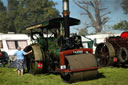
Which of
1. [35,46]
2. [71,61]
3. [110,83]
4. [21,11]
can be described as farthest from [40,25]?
[21,11]

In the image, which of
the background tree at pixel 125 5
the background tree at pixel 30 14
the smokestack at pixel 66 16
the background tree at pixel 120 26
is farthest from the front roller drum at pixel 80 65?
the background tree at pixel 125 5

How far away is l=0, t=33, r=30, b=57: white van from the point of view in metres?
19.2

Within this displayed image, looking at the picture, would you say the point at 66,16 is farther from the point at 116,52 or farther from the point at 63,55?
the point at 116,52

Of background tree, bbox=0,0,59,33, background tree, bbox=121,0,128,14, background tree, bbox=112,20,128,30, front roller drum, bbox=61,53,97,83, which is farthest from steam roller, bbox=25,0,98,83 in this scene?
background tree, bbox=121,0,128,14

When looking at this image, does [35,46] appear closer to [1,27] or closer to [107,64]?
[107,64]

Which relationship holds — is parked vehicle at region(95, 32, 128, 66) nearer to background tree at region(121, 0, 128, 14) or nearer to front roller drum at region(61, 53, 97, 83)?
front roller drum at region(61, 53, 97, 83)

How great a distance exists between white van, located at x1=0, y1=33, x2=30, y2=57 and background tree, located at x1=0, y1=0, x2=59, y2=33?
27728 mm

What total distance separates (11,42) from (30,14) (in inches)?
1282

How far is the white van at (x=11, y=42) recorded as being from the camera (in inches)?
755

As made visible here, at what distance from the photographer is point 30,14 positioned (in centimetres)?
5138

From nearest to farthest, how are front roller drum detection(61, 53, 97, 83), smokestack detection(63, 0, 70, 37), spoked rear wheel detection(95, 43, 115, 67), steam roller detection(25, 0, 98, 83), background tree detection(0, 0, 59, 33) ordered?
front roller drum detection(61, 53, 97, 83), steam roller detection(25, 0, 98, 83), smokestack detection(63, 0, 70, 37), spoked rear wheel detection(95, 43, 115, 67), background tree detection(0, 0, 59, 33)

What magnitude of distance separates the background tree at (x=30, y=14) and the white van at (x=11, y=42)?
27.7 metres

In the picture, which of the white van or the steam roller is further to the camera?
the white van

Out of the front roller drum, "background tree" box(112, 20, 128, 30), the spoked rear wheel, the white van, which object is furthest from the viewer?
"background tree" box(112, 20, 128, 30)
